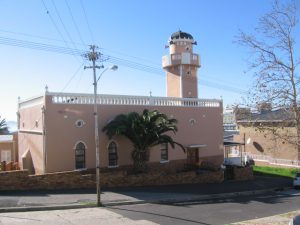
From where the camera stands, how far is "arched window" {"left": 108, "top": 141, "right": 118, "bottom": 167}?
25.0 meters

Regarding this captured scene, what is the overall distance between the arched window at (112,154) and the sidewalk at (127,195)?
9.59 feet

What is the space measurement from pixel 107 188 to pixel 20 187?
4619mm

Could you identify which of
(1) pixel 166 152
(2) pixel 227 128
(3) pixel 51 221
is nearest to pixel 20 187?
(3) pixel 51 221

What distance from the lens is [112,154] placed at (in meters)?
25.1

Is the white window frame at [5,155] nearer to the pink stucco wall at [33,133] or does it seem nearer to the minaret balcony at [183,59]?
the pink stucco wall at [33,133]

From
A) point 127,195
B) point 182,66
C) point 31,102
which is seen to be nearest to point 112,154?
point 127,195

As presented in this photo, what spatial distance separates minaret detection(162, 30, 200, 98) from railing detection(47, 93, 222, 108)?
24.7 ft

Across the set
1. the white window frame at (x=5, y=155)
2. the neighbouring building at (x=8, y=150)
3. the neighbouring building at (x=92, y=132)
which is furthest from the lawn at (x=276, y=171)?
the white window frame at (x=5, y=155)

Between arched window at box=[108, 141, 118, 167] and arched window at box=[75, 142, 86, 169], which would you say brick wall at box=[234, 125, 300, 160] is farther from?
arched window at box=[75, 142, 86, 169]

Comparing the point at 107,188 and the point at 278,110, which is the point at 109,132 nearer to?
the point at 107,188

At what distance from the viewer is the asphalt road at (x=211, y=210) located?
51.7ft

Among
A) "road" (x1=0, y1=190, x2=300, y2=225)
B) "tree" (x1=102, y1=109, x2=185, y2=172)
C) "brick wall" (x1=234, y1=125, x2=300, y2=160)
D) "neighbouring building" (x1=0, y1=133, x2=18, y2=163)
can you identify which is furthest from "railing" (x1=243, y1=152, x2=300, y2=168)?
"neighbouring building" (x1=0, y1=133, x2=18, y2=163)

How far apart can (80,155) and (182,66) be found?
18.0 meters

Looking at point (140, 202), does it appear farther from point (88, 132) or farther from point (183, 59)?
point (183, 59)
